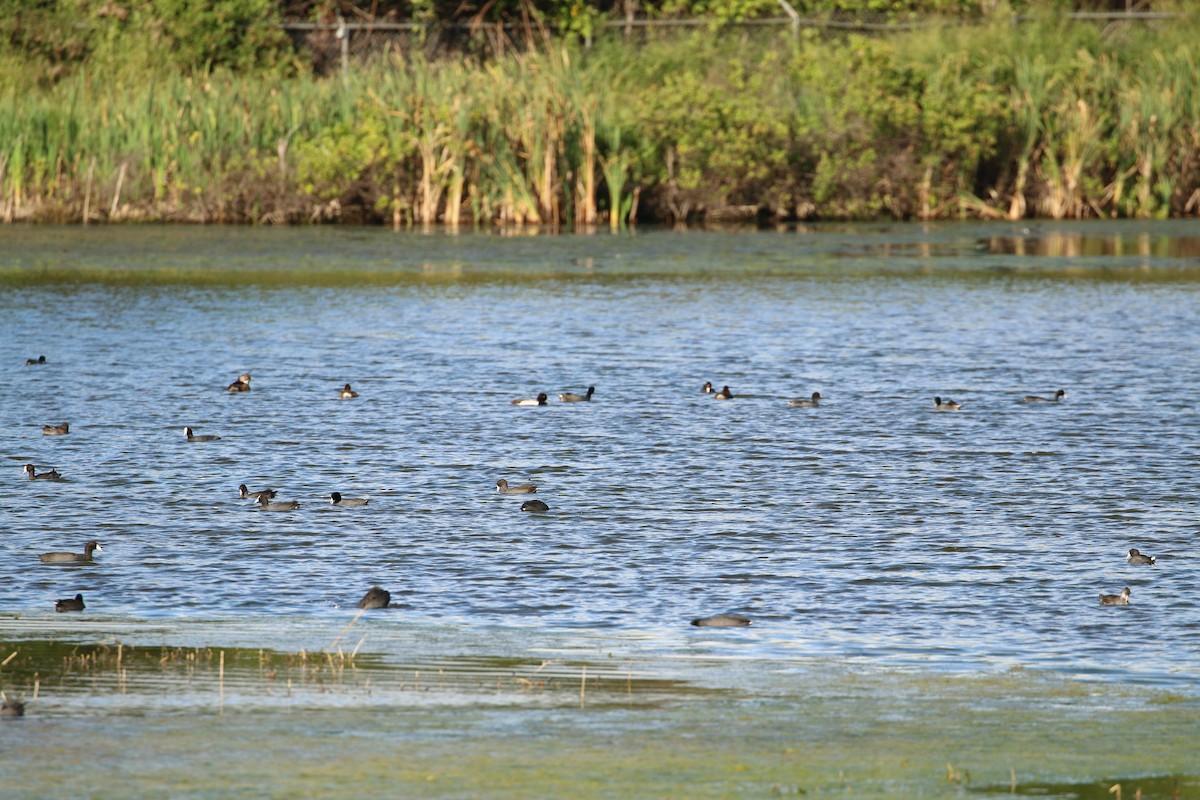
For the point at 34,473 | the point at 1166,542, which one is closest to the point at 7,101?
the point at 34,473

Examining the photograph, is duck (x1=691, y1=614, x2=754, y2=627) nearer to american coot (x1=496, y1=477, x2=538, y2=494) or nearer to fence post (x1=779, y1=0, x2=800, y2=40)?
american coot (x1=496, y1=477, x2=538, y2=494)

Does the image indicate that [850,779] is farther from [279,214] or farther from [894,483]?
[279,214]

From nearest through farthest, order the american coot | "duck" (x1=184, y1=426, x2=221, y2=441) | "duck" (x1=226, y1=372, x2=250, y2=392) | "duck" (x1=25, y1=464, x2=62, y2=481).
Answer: the american coot
"duck" (x1=25, y1=464, x2=62, y2=481)
"duck" (x1=184, y1=426, x2=221, y2=441)
"duck" (x1=226, y1=372, x2=250, y2=392)

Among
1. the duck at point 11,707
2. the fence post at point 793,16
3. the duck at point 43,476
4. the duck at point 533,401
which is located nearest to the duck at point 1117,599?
the duck at point 11,707

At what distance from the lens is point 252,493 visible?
420 inches

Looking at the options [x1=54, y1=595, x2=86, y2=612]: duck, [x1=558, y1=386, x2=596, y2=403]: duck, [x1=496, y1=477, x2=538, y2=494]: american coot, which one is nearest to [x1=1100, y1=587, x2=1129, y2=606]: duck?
[x1=496, y1=477, x2=538, y2=494]: american coot

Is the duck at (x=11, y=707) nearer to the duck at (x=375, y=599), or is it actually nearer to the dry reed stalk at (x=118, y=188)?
the duck at (x=375, y=599)

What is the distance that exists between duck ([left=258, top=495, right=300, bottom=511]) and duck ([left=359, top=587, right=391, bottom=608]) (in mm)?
2241

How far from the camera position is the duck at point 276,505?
10.2m

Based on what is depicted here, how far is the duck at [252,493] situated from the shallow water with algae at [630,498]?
0.07 metres

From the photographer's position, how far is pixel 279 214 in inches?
1186

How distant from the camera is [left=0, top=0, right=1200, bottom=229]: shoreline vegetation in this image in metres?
28.8

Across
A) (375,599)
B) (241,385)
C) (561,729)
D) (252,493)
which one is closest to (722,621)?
(375,599)

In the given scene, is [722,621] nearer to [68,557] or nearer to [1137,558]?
[1137,558]
